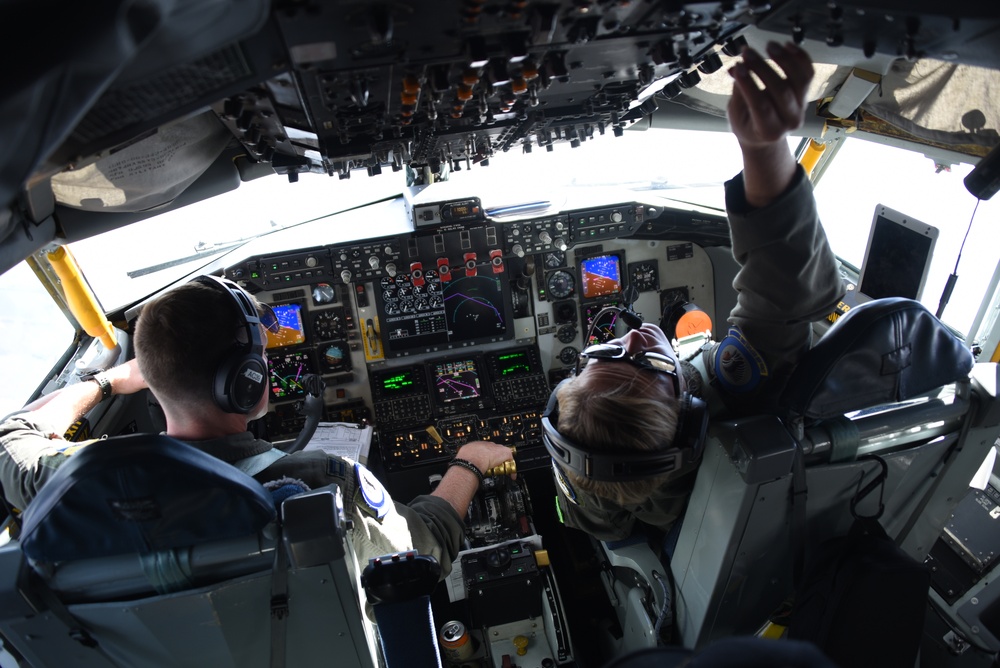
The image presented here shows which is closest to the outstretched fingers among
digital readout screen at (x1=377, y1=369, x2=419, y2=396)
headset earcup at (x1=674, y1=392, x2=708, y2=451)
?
headset earcup at (x1=674, y1=392, x2=708, y2=451)

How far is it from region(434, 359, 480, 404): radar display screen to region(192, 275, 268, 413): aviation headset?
1.96m

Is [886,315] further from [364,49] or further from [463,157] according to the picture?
[463,157]

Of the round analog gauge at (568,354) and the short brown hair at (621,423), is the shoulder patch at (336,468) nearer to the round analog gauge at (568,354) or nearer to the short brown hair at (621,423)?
the short brown hair at (621,423)

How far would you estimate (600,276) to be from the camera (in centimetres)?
358

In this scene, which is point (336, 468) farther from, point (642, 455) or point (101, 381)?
point (101, 381)

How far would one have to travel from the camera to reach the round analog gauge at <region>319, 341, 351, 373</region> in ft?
11.1

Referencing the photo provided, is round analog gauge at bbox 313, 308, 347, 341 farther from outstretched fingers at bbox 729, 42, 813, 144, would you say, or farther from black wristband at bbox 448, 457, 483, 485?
outstretched fingers at bbox 729, 42, 813, 144

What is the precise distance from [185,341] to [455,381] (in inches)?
84.0

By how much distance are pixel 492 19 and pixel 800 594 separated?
1281 millimetres

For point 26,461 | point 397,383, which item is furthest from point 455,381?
point 26,461

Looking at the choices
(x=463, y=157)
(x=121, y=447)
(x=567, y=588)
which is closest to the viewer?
(x=121, y=447)

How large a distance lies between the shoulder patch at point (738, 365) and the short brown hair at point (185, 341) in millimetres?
1135


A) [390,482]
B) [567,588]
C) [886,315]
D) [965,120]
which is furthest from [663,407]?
[390,482]

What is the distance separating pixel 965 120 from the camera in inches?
73.2
